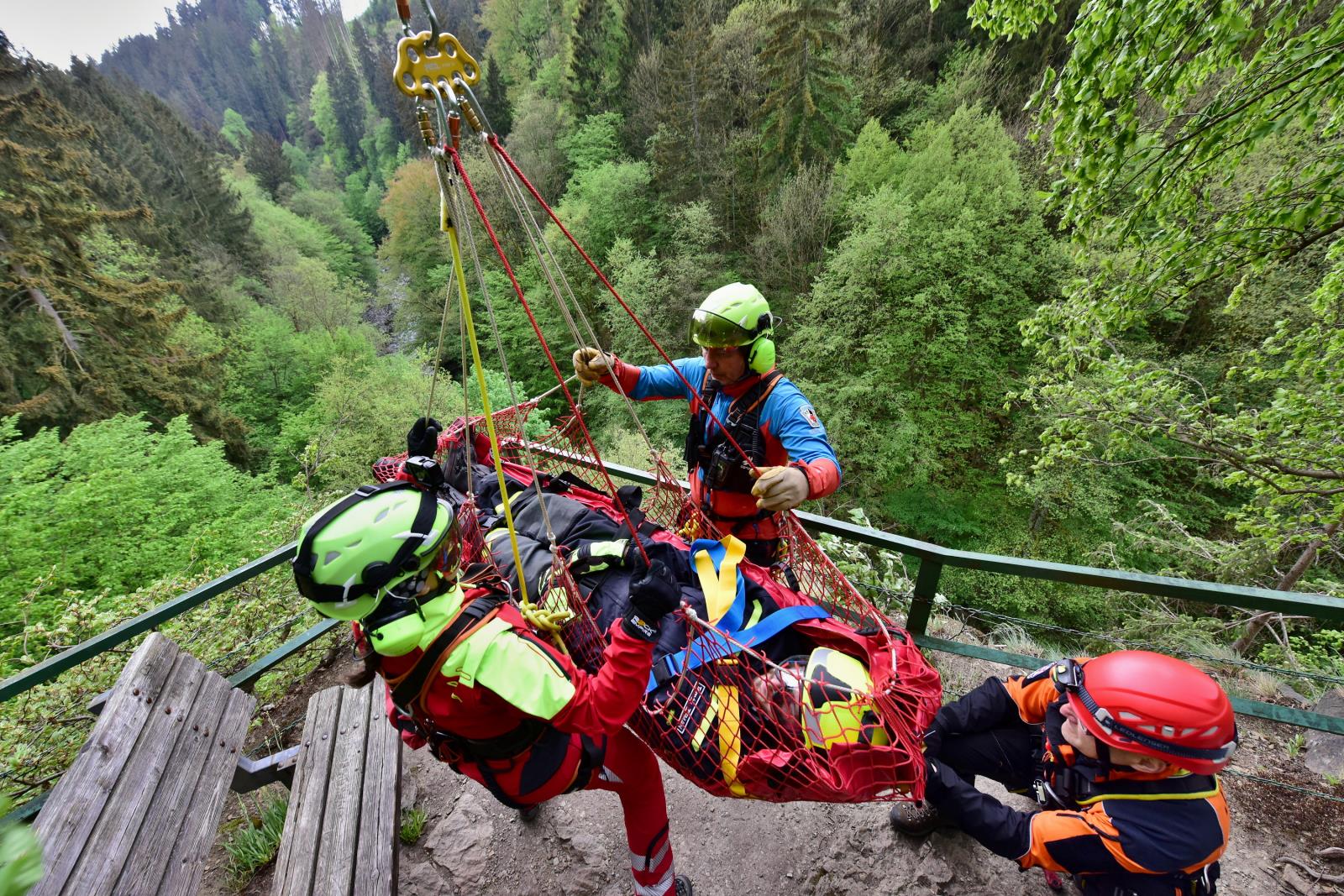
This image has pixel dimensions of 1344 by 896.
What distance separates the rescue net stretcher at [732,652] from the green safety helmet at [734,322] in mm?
711

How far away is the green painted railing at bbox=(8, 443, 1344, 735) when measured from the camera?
1940 mm

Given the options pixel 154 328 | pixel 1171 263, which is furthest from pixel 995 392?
pixel 154 328

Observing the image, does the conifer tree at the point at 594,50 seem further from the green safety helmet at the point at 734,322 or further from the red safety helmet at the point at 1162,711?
the red safety helmet at the point at 1162,711

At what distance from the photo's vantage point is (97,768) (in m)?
1.72

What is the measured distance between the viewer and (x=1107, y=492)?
11664 millimetres

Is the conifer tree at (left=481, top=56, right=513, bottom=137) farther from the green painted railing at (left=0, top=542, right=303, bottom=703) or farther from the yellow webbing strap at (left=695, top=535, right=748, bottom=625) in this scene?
the yellow webbing strap at (left=695, top=535, right=748, bottom=625)

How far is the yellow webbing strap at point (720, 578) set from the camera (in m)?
2.10

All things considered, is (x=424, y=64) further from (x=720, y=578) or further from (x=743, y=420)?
(x=720, y=578)

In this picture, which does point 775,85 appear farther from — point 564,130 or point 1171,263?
point 1171,263

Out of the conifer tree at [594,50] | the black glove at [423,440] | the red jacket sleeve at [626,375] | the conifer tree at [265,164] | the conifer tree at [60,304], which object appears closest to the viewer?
the black glove at [423,440]

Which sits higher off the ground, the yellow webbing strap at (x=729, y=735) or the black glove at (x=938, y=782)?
the yellow webbing strap at (x=729, y=735)

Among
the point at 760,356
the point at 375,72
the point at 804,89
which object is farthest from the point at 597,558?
the point at 375,72

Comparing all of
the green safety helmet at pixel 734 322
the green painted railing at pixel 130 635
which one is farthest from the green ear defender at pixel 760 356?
the green painted railing at pixel 130 635

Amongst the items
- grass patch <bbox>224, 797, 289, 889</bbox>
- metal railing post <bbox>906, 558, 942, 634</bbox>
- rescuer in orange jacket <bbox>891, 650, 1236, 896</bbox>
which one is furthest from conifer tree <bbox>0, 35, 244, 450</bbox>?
rescuer in orange jacket <bbox>891, 650, 1236, 896</bbox>
